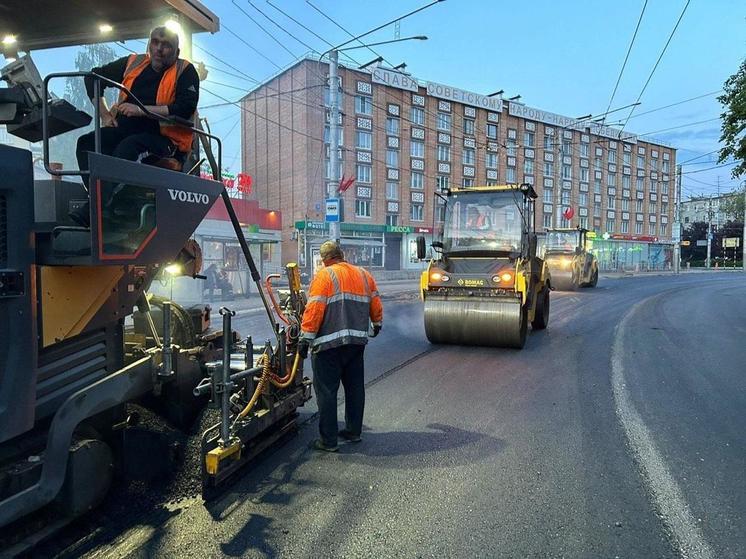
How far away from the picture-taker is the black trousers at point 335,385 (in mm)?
4023

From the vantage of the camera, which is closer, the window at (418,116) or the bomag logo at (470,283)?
the bomag logo at (470,283)

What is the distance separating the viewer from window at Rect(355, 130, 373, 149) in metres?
40.8

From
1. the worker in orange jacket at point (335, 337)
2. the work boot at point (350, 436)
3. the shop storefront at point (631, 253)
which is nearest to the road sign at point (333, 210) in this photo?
the worker in orange jacket at point (335, 337)

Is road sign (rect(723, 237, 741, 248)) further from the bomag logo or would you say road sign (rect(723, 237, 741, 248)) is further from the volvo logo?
the volvo logo

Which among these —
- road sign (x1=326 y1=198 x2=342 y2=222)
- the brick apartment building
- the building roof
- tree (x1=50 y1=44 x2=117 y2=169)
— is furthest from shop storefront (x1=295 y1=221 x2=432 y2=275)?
tree (x1=50 y1=44 x2=117 y2=169)

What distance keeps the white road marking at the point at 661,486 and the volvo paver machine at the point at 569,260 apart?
50.8 feet

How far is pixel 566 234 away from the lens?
923 inches

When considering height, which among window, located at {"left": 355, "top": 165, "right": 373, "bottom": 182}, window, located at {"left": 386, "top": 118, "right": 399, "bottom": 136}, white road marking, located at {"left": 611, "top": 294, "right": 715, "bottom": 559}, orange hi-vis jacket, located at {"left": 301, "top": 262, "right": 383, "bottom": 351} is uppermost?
window, located at {"left": 386, "top": 118, "right": 399, "bottom": 136}

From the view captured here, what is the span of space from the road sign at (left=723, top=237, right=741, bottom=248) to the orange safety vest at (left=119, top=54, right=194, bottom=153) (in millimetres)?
83740

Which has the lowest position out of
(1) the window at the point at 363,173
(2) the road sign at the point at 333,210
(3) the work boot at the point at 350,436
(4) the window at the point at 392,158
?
(3) the work boot at the point at 350,436

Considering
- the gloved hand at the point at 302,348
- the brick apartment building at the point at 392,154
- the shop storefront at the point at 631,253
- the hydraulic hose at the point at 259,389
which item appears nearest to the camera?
the hydraulic hose at the point at 259,389

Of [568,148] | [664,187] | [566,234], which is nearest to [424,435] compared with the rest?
[566,234]

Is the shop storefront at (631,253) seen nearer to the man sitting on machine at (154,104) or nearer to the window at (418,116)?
the window at (418,116)

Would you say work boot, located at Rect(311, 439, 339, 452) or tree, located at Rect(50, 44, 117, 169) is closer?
tree, located at Rect(50, 44, 117, 169)
